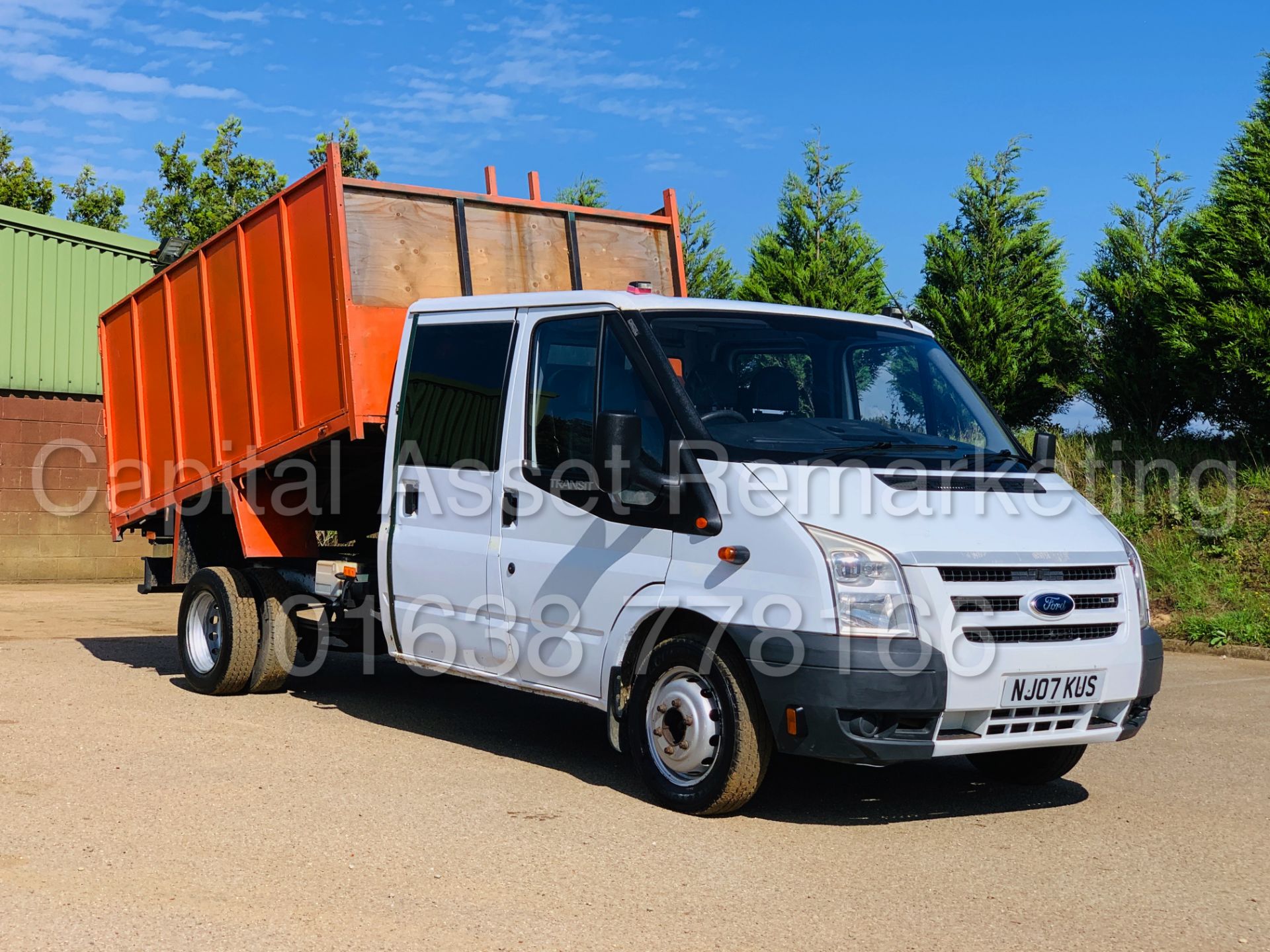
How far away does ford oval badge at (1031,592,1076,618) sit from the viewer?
5.87 m

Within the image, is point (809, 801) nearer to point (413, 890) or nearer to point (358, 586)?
point (413, 890)

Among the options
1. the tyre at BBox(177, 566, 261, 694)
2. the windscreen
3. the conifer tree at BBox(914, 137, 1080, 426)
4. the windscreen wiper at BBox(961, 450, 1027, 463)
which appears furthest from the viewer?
the conifer tree at BBox(914, 137, 1080, 426)

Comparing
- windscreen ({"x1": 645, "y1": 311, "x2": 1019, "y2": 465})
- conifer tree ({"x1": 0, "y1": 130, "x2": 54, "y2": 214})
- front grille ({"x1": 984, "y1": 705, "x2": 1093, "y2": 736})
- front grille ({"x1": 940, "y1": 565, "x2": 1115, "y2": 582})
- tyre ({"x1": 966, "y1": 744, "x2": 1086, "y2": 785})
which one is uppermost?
conifer tree ({"x1": 0, "y1": 130, "x2": 54, "y2": 214})

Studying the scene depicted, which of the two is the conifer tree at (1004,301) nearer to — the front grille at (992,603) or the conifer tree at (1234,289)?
the conifer tree at (1234,289)

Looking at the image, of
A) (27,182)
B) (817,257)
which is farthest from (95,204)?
(817,257)

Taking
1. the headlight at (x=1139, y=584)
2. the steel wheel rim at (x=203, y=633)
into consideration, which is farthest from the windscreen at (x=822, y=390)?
the steel wheel rim at (x=203, y=633)

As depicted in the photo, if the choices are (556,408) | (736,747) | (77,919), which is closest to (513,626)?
(556,408)

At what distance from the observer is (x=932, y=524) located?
5.88 metres

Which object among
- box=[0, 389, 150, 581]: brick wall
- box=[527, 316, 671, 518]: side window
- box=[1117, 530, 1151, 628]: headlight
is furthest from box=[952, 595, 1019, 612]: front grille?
box=[0, 389, 150, 581]: brick wall

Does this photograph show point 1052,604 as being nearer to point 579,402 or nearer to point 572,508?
point 572,508

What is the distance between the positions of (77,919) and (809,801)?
10.9ft

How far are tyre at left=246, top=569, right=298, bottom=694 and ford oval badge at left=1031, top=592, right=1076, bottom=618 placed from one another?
514cm

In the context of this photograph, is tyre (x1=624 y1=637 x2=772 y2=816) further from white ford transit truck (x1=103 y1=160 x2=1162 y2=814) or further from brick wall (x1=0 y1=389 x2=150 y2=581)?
brick wall (x1=0 y1=389 x2=150 y2=581)

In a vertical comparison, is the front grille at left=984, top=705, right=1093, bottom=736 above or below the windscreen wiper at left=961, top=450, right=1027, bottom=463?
below
